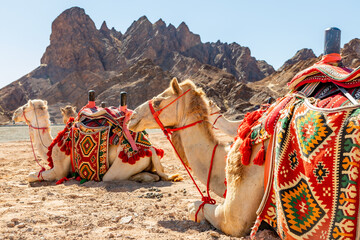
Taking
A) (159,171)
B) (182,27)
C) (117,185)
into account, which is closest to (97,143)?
(117,185)

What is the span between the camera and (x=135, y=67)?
290 ft

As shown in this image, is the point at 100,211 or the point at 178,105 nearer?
the point at 178,105

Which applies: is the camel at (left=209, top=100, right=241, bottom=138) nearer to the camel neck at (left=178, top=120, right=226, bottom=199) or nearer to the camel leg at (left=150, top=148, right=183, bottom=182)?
the camel neck at (left=178, top=120, right=226, bottom=199)

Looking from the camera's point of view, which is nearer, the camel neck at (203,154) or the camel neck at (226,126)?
the camel neck at (203,154)

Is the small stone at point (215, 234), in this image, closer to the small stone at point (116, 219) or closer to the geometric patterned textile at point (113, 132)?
the small stone at point (116, 219)

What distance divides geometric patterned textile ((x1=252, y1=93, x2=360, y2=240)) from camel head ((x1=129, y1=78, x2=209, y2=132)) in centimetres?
123

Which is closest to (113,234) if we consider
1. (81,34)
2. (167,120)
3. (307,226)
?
(167,120)

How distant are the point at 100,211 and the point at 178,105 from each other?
1.72m

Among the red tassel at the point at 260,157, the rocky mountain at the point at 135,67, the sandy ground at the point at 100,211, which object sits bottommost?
the sandy ground at the point at 100,211

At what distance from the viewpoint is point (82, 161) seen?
5.98 meters

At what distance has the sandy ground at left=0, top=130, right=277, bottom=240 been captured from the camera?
122 inches

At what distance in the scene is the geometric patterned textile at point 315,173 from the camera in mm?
1820

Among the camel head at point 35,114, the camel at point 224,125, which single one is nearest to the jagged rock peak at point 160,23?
the camel head at point 35,114

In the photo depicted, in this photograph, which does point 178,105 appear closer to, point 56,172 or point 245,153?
point 245,153
